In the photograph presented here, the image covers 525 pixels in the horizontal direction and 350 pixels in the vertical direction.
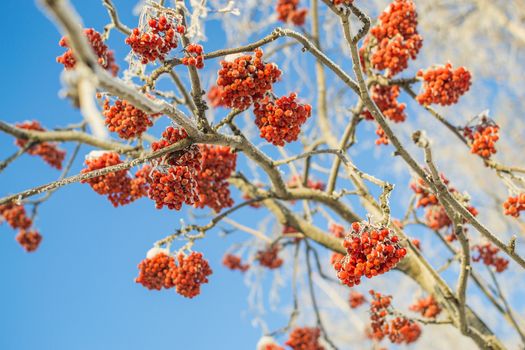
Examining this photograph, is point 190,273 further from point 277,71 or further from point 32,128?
point 32,128

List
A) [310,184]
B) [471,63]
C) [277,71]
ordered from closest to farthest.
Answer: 1. [277,71]
2. [310,184]
3. [471,63]

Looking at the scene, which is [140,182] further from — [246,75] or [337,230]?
[337,230]

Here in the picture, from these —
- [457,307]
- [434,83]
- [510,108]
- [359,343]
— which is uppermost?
[510,108]

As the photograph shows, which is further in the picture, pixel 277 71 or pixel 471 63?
pixel 471 63

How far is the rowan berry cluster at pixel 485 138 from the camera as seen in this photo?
285 centimetres

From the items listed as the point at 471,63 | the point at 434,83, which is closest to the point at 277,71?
the point at 434,83

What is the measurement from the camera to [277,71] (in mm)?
2062

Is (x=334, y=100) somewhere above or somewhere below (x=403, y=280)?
below

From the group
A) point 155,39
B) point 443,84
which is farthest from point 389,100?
point 155,39

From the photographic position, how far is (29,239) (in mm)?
4234

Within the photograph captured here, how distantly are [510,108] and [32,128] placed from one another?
11.8 meters

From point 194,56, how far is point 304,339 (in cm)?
283

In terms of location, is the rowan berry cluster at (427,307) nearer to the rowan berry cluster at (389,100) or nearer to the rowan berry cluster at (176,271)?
the rowan berry cluster at (389,100)

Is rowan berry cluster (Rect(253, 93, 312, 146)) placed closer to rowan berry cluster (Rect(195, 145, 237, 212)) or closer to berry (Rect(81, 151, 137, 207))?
rowan berry cluster (Rect(195, 145, 237, 212))
